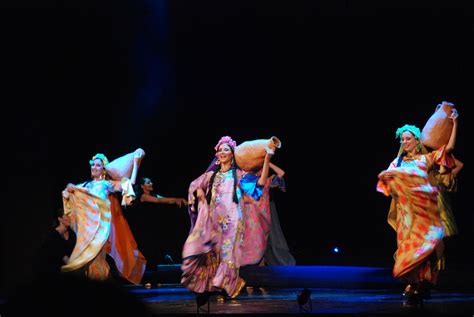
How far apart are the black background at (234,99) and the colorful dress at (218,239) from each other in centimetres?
266

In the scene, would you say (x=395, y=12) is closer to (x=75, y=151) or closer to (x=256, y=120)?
(x=256, y=120)

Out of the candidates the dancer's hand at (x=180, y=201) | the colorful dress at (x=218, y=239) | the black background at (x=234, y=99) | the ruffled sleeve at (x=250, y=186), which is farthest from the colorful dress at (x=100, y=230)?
the ruffled sleeve at (x=250, y=186)

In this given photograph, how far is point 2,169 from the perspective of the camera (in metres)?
7.85

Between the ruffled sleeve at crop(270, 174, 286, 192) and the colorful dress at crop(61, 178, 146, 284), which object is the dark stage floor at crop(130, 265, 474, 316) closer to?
the colorful dress at crop(61, 178, 146, 284)

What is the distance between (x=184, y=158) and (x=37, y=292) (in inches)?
370

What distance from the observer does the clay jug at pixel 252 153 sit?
6.45 meters

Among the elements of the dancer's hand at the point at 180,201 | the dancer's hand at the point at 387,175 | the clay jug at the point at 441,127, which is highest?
the clay jug at the point at 441,127

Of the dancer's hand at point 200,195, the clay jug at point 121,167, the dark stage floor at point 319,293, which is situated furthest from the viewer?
the clay jug at point 121,167

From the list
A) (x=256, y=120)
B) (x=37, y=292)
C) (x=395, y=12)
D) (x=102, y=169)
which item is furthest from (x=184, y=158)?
(x=37, y=292)

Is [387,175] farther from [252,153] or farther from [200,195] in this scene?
[200,195]

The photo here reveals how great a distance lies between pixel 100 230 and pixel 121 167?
0.88 m

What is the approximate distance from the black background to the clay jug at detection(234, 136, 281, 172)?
9.10 ft

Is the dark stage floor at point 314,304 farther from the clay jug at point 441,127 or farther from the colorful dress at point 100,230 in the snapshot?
the clay jug at point 441,127

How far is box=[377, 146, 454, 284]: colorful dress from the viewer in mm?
5602
